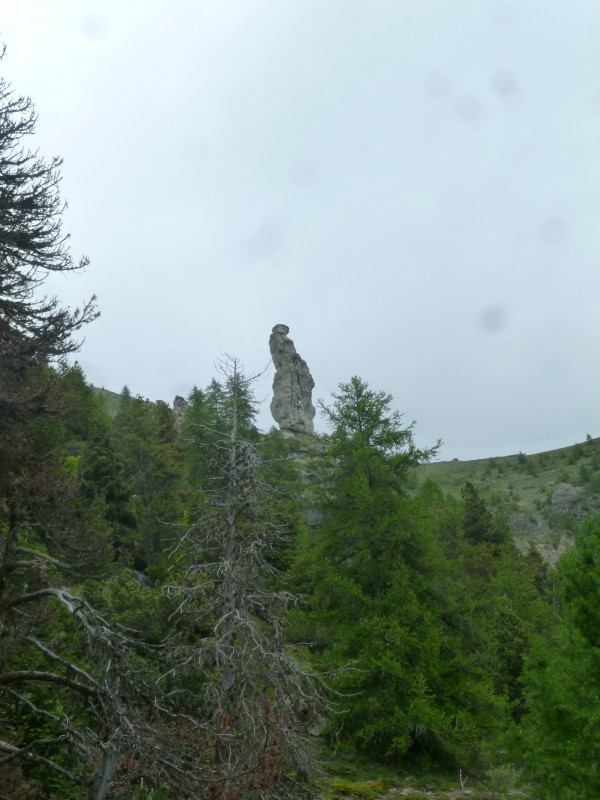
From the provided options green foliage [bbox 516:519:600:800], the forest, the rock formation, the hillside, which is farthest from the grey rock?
green foliage [bbox 516:519:600:800]

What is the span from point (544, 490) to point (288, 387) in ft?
157

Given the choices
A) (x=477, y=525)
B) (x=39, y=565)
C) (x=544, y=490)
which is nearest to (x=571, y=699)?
(x=39, y=565)

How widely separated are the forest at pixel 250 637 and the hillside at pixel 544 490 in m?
53.5

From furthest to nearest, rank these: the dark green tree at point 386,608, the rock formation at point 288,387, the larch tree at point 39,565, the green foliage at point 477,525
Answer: the rock formation at point 288,387
the green foliage at point 477,525
the dark green tree at point 386,608
the larch tree at point 39,565

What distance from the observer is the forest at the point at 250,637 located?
8.99 m

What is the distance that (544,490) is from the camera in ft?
365

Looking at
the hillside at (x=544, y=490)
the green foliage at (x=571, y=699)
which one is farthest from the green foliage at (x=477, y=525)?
the green foliage at (x=571, y=699)

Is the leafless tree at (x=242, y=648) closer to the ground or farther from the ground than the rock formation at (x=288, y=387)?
closer to the ground

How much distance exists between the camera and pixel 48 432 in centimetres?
1409

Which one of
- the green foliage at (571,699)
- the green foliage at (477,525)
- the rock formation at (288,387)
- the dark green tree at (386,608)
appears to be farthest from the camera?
the rock formation at (288,387)

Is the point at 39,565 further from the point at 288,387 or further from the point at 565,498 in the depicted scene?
the point at 565,498

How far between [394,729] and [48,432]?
11.3 meters

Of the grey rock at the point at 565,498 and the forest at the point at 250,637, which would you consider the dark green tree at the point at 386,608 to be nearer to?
the forest at the point at 250,637

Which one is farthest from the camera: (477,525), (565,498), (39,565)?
(565,498)
